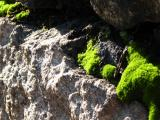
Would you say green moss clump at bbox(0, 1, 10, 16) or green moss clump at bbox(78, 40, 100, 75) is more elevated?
green moss clump at bbox(0, 1, 10, 16)

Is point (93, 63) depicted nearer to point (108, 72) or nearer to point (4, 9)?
point (108, 72)

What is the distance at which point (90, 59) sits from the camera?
775 cm

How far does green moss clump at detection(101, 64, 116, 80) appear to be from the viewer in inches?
285

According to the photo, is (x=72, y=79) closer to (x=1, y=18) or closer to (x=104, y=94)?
(x=104, y=94)

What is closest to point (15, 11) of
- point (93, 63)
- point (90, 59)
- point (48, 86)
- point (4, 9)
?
point (4, 9)

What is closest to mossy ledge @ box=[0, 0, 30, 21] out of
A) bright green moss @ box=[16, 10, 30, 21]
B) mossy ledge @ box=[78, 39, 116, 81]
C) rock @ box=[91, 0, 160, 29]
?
bright green moss @ box=[16, 10, 30, 21]

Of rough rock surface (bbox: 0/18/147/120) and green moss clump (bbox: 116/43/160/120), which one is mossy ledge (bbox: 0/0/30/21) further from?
green moss clump (bbox: 116/43/160/120)

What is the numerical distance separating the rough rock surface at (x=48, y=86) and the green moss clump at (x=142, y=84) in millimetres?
145

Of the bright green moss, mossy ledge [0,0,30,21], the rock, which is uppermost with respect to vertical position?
mossy ledge [0,0,30,21]

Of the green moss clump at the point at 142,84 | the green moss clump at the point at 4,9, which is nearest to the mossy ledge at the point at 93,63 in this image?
the green moss clump at the point at 142,84

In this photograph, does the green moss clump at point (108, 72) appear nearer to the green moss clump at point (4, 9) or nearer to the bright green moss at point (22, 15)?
the bright green moss at point (22, 15)

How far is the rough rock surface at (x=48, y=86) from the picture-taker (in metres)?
7.00

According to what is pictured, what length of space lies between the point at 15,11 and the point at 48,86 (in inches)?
117

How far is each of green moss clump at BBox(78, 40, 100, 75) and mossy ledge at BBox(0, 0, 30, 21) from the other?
2617mm
